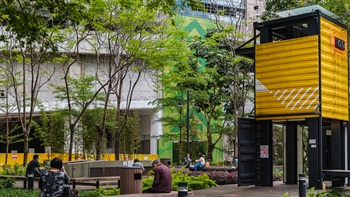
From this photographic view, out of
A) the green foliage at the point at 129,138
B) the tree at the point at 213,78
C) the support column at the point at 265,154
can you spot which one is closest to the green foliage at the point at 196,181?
the support column at the point at 265,154

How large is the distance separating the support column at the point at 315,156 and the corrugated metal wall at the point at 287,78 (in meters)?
0.50

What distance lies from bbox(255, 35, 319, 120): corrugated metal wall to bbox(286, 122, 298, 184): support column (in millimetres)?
1828

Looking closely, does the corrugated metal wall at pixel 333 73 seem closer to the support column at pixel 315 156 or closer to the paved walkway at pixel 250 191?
the support column at pixel 315 156

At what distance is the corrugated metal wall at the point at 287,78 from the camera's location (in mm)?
19062

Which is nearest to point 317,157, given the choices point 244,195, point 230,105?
point 244,195

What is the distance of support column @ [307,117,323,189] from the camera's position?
1881 centimetres

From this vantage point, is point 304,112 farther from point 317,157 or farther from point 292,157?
point 292,157

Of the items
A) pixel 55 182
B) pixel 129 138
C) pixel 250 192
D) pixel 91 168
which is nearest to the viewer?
pixel 55 182

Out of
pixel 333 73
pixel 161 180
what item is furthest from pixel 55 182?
pixel 333 73

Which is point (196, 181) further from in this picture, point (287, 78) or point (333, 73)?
point (333, 73)

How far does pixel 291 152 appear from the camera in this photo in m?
21.5

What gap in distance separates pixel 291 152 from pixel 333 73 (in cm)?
355

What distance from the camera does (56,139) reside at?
4512 centimetres

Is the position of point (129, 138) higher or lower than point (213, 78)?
lower
